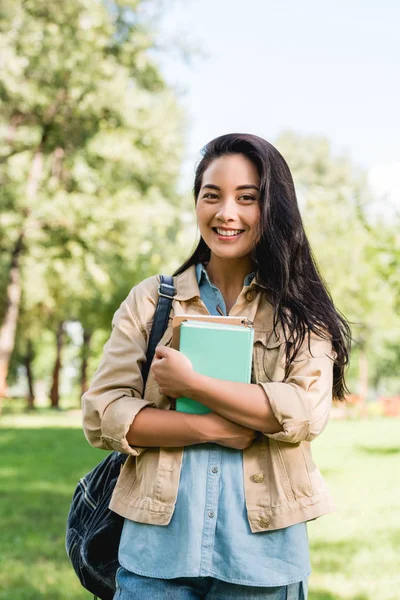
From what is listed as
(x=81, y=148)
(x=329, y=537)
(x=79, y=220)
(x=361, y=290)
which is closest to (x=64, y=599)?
(x=329, y=537)

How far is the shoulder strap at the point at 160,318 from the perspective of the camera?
2137 mm

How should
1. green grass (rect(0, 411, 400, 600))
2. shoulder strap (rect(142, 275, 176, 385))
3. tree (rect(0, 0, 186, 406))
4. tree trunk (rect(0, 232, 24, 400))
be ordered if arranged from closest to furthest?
shoulder strap (rect(142, 275, 176, 385)) < green grass (rect(0, 411, 400, 600)) < tree (rect(0, 0, 186, 406)) < tree trunk (rect(0, 232, 24, 400))

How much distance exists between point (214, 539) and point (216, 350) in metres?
0.48

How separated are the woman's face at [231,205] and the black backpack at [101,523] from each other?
20 cm

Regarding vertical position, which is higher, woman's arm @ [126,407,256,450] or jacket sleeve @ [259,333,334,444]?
jacket sleeve @ [259,333,334,444]

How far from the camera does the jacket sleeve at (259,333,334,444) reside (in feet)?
6.42

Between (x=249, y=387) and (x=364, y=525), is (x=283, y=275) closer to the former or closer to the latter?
(x=249, y=387)

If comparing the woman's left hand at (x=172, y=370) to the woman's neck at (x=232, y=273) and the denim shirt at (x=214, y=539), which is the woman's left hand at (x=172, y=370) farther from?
the woman's neck at (x=232, y=273)

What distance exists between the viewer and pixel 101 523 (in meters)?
2.22

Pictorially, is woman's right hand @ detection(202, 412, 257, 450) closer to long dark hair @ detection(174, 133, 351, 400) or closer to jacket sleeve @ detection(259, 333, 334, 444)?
jacket sleeve @ detection(259, 333, 334, 444)

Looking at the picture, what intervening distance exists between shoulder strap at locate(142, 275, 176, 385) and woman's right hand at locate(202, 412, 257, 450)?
250 millimetres

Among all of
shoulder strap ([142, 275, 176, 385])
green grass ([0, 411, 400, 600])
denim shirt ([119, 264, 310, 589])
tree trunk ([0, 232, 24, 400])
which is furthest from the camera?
tree trunk ([0, 232, 24, 400])

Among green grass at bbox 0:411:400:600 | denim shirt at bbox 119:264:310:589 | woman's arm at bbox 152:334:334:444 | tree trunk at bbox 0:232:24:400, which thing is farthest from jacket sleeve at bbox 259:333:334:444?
tree trunk at bbox 0:232:24:400

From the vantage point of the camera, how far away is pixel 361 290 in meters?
26.9
